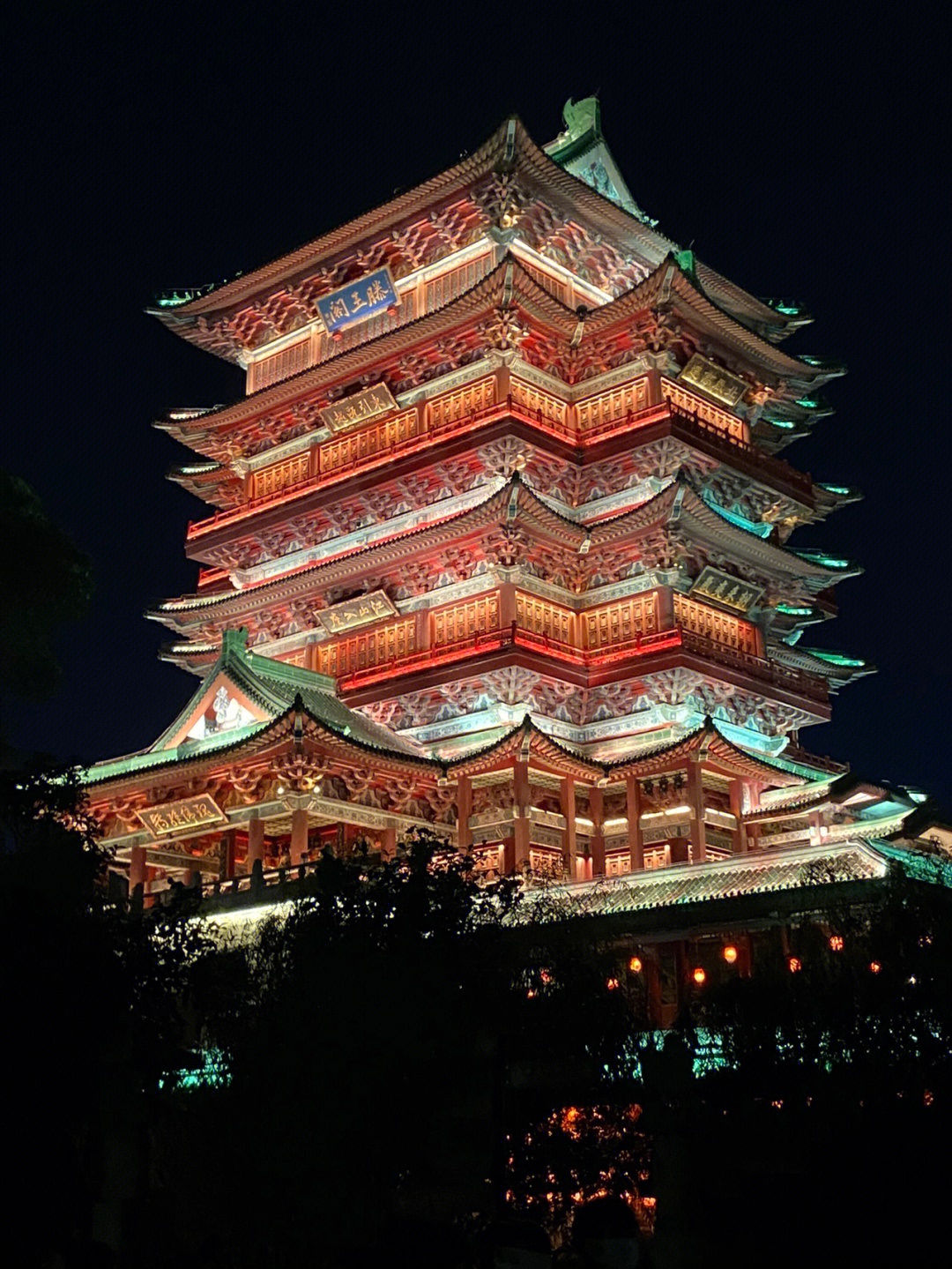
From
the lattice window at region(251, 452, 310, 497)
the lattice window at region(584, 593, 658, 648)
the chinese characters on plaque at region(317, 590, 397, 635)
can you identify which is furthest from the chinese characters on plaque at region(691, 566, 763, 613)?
the lattice window at region(251, 452, 310, 497)

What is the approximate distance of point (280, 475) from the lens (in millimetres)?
49938

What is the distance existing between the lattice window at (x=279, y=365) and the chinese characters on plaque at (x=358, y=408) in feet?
9.48

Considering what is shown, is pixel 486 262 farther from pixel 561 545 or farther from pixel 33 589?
pixel 33 589

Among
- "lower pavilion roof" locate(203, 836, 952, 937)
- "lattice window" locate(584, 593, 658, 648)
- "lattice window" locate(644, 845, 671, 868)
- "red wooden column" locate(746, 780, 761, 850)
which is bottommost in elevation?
"lower pavilion roof" locate(203, 836, 952, 937)

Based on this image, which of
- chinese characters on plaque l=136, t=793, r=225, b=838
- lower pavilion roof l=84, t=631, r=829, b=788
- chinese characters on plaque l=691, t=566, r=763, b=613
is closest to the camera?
lower pavilion roof l=84, t=631, r=829, b=788

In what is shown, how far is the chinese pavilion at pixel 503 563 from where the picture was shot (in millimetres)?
36562

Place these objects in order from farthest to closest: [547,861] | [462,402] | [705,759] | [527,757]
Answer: [462,402] → [547,861] → [705,759] → [527,757]

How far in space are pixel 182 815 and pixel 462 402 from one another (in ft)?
53.2

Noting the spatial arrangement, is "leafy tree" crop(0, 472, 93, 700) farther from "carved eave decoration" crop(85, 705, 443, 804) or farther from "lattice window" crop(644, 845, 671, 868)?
"lattice window" crop(644, 845, 671, 868)

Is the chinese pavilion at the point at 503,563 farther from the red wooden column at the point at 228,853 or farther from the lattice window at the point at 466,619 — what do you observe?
the red wooden column at the point at 228,853

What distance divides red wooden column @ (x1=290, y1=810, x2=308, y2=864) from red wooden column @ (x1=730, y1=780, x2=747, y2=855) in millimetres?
11349

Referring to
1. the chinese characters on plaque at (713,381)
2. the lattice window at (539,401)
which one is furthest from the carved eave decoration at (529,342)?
the lattice window at (539,401)

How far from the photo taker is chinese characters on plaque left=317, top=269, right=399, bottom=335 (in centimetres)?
4821

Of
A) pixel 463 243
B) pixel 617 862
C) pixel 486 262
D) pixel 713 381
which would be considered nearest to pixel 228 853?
pixel 617 862
